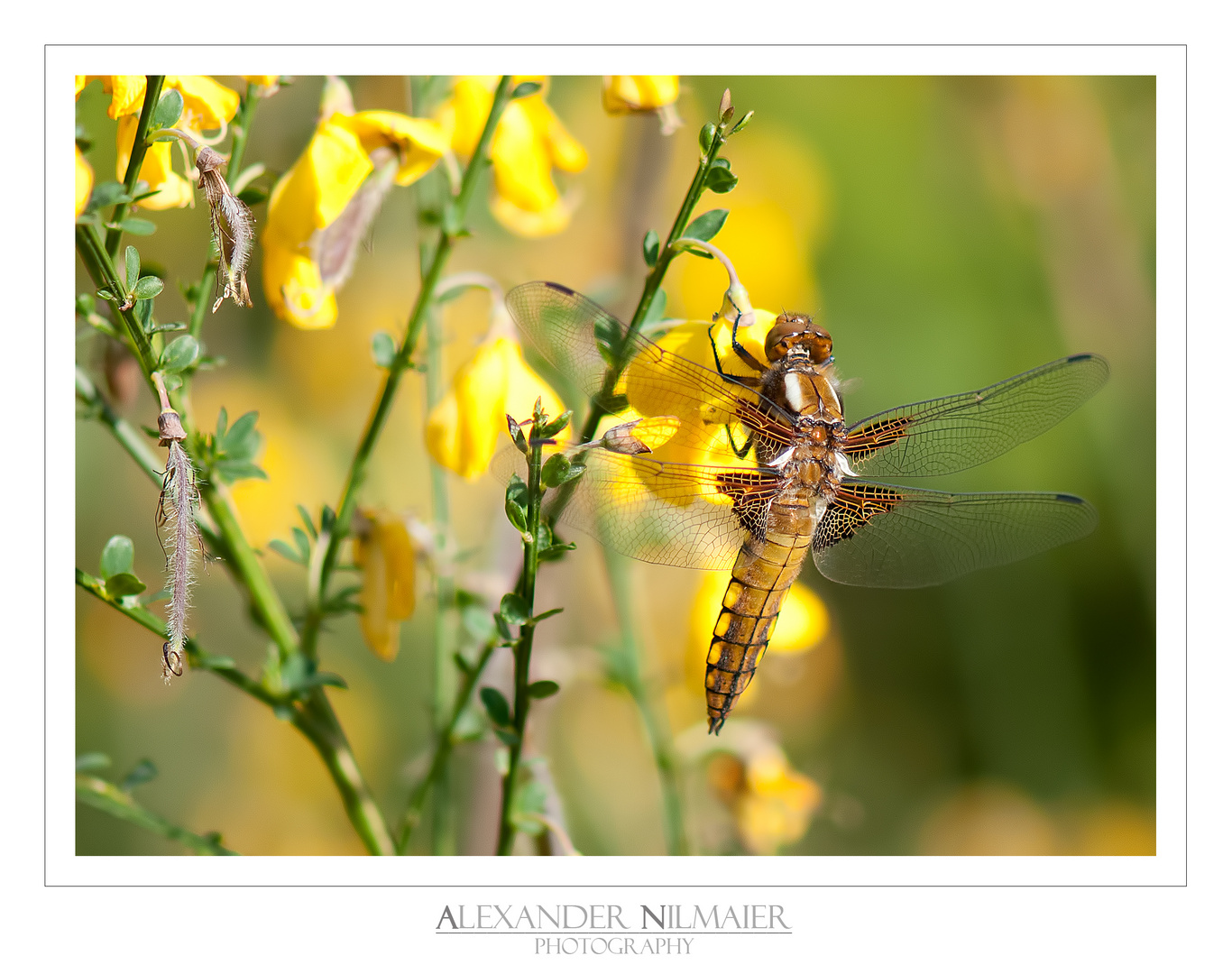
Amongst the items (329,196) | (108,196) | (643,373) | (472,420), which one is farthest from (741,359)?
(108,196)

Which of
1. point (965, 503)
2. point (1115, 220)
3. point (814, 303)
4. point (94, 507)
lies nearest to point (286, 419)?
point (94, 507)

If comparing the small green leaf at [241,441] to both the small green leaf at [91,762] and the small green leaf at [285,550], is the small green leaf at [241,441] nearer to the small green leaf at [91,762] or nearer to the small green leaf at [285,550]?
the small green leaf at [285,550]

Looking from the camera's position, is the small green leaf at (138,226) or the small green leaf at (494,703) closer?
the small green leaf at (138,226)

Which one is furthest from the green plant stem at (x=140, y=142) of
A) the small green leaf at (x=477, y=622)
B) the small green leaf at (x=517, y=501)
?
the small green leaf at (x=477, y=622)

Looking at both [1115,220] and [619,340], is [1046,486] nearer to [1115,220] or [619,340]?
[1115,220]
